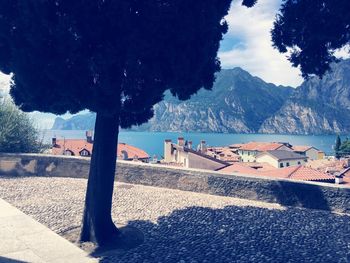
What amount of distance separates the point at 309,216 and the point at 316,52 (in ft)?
16.3

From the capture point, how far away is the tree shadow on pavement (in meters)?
6.50

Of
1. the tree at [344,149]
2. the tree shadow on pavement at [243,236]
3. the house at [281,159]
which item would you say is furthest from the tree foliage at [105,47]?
the tree at [344,149]

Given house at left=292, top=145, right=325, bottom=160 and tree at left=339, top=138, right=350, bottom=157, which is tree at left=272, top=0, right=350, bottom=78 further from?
tree at left=339, top=138, right=350, bottom=157

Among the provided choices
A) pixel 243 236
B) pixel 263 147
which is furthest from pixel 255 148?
pixel 243 236

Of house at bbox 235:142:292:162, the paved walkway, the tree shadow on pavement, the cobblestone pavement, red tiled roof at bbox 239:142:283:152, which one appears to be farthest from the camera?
house at bbox 235:142:292:162

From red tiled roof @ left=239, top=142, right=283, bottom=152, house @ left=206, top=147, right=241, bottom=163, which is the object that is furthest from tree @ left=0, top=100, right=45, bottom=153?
red tiled roof @ left=239, top=142, right=283, bottom=152

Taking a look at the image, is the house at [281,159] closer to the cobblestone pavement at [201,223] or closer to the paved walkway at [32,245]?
the cobblestone pavement at [201,223]

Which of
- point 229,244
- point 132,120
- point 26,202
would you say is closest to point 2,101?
point 26,202

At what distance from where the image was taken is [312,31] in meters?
8.88

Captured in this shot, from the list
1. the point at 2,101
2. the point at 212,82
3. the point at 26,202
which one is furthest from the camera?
the point at 2,101

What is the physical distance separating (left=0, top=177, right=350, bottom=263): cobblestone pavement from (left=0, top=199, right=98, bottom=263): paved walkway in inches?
22.7

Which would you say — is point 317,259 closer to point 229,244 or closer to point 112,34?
point 229,244

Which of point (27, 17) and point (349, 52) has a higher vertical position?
point (349, 52)

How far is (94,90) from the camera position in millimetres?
6562
